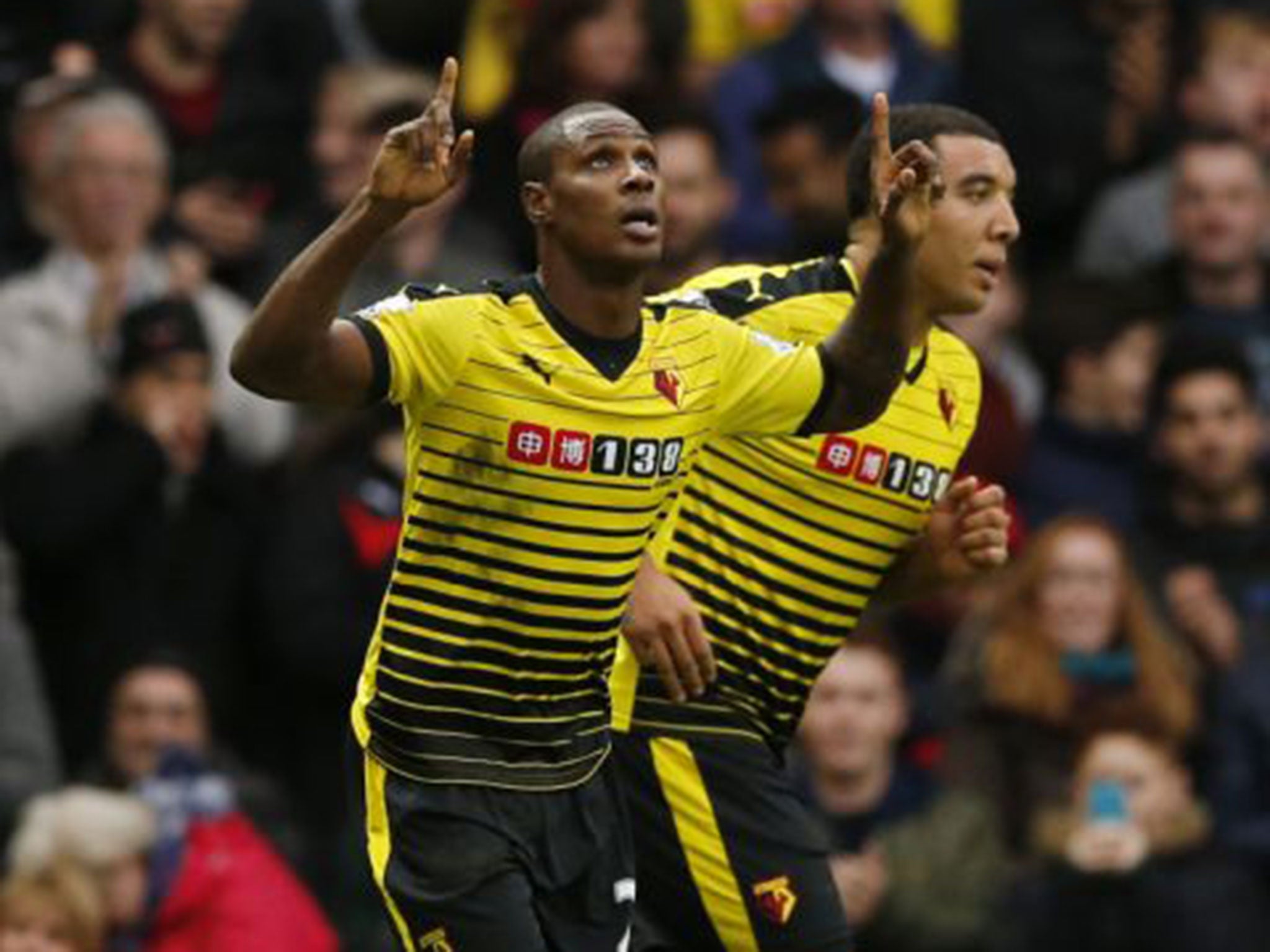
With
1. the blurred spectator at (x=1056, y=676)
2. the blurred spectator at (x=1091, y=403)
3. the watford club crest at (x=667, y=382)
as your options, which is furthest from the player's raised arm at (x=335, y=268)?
the blurred spectator at (x=1091, y=403)

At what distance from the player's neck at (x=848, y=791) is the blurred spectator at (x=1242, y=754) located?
41.2 inches

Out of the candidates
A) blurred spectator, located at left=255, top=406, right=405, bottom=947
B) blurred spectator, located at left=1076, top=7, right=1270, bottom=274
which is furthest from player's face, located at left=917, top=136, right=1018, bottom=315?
blurred spectator, located at left=1076, top=7, right=1270, bottom=274

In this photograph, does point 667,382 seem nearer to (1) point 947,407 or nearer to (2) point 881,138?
(2) point 881,138

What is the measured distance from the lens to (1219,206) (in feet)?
44.3

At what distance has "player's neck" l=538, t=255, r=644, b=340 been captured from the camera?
7.62 m

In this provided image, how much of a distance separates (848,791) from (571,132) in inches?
175

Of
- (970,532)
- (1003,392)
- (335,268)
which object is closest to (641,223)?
(335,268)

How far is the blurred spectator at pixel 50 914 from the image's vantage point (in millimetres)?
10469

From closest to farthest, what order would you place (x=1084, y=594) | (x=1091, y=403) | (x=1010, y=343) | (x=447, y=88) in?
(x=447, y=88), (x=1084, y=594), (x=1091, y=403), (x=1010, y=343)

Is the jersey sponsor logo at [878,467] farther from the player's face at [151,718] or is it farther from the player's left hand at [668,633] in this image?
the player's face at [151,718]

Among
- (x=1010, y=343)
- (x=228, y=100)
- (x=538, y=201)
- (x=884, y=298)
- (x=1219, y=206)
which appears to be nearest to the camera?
(x=538, y=201)

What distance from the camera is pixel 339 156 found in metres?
12.7

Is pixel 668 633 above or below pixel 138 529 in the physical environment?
above

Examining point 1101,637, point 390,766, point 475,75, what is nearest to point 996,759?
point 1101,637
